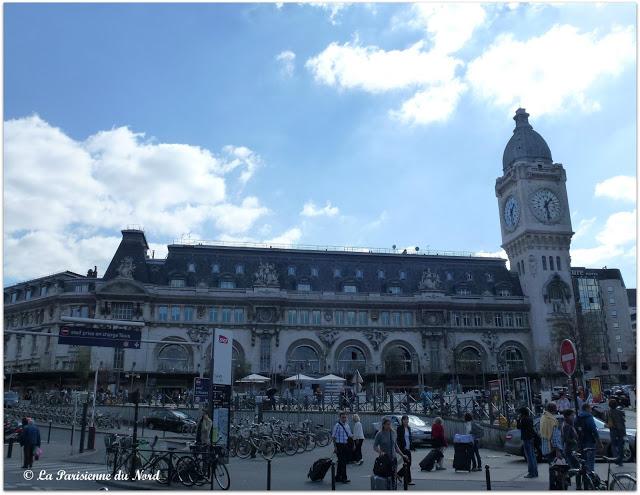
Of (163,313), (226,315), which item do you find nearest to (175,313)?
(163,313)

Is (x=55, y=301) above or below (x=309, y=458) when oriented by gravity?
above

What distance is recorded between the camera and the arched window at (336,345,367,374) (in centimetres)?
7362

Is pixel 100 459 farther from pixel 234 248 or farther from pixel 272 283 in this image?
pixel 234 248

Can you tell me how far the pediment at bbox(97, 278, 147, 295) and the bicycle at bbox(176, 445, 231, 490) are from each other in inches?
2252

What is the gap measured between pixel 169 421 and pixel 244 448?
1302 cm

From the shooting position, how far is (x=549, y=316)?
257 ft

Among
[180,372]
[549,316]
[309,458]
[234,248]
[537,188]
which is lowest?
[309,458]

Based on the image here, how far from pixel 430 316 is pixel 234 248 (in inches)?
1109

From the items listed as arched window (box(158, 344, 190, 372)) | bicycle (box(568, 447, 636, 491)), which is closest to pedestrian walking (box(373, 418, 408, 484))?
bicycle (box(568, 447, 636, 491))

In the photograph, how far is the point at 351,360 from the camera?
74.1 meters

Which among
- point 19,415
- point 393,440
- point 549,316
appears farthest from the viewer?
point 549,316

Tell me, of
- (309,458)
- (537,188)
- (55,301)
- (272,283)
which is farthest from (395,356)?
(309,458)

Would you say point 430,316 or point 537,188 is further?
point 537,188

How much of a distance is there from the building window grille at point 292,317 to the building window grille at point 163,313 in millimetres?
15099
